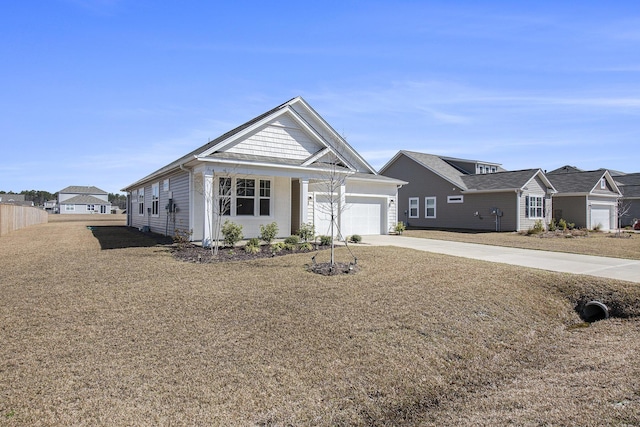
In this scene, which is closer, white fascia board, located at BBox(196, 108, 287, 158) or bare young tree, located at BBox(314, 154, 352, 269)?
white fascia board, located at BBox(196, 108, 287, 158)

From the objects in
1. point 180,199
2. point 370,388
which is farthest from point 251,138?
point 370,388

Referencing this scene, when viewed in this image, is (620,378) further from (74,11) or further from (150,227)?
(150,227)

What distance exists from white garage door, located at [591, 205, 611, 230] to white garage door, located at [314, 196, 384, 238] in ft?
61.0

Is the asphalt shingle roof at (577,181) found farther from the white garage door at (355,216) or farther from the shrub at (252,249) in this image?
the shrub at (252,249)

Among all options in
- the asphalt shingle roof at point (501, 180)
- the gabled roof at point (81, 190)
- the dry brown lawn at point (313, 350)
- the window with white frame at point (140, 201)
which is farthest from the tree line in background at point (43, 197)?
the dry brown lawn at point (313, 350)

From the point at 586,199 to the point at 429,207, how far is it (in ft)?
35.9

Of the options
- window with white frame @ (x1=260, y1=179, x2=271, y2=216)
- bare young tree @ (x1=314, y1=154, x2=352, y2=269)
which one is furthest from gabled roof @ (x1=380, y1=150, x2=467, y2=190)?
window with white frame @ (x1=260, y1=179, x2=271, y2=216)

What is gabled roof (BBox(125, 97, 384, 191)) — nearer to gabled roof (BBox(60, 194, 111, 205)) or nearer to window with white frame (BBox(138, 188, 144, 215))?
window with white frame (BBox(138, 188, 144, 215))

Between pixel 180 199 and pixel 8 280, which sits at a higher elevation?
pixel 180 199

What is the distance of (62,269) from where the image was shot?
9.45 meters

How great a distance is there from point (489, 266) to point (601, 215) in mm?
26297

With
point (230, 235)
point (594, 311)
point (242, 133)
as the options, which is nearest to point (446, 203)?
point (242, 133)

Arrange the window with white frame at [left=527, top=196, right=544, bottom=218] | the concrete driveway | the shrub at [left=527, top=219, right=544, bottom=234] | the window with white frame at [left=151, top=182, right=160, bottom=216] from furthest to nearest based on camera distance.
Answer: the window with white frame at [left=527, top=196, right=544, bottom=218] < the shrub at [left=527, top=219, right=544, bottom=234] < the window with white frame at [left=151, top=182, right=160, bottom=216] < the concrete driveway

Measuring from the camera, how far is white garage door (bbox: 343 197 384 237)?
19.5 metres
